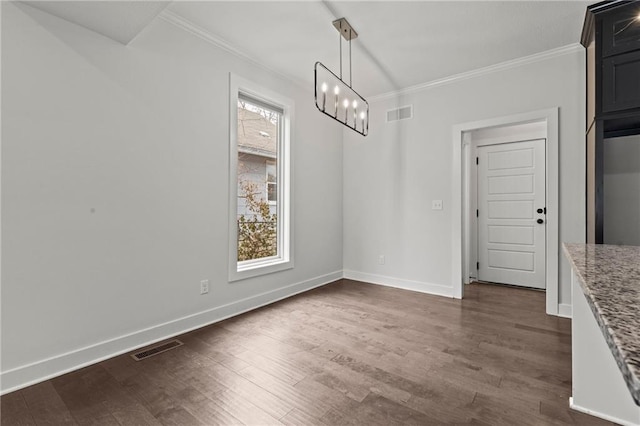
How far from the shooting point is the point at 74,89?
218cm

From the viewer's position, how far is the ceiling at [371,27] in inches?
87.9

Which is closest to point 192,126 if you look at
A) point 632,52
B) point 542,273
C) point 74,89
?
point 74,89

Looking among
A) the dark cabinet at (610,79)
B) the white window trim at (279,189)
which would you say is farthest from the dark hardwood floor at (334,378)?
the dark cabinet at (610,79)

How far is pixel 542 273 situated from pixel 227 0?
16.4 ft

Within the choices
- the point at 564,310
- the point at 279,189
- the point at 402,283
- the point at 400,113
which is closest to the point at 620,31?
the point at 400,113

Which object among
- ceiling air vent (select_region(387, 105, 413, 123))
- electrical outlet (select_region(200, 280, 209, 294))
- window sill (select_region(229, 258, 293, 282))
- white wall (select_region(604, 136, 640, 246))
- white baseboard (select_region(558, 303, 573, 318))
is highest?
ceiling air vent (select_region(387, 105, 413, 123))

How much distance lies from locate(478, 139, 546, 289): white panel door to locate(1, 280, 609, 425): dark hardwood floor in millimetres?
1534

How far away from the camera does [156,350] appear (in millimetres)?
2439

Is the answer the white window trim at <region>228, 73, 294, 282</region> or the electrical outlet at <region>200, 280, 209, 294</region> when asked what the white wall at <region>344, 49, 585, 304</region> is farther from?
the electrical outlet at <region>200, 280, 209, 294</region>

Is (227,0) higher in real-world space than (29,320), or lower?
higher

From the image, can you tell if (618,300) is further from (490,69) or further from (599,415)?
(490,69)

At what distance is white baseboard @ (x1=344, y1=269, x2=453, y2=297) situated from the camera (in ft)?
13.1

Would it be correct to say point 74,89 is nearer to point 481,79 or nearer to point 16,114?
point 16,114

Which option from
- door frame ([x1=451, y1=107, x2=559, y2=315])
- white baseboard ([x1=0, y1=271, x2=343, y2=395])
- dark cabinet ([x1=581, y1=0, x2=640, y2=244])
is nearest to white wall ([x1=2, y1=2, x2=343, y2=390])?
white baseboard ([x1=0, y1=271, x2=343, y2=395])
